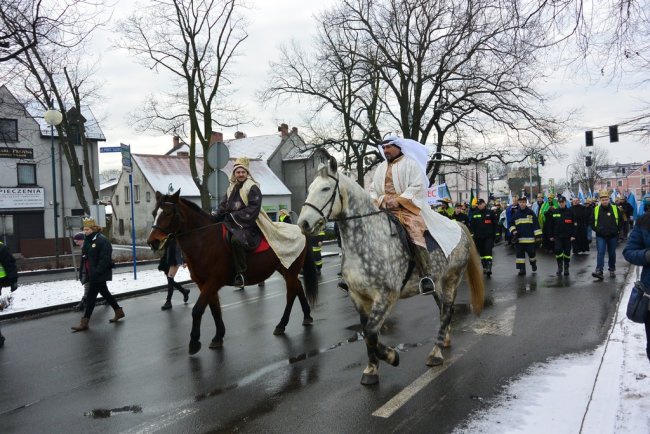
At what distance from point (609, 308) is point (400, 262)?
5.52 meters

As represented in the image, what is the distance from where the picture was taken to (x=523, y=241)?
46.3 feet

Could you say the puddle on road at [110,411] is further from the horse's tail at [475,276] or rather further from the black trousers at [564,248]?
the black trousers at [564,248]

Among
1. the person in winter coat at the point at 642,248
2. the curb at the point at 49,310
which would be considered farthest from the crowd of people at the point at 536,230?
the curb at the point at 49,310

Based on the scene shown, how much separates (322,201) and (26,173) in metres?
39.0

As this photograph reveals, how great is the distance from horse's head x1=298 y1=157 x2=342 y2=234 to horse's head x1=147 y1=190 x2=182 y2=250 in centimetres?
275

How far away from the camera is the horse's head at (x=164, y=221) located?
716 centimetres

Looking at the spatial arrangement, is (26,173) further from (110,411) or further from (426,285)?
(426,285)

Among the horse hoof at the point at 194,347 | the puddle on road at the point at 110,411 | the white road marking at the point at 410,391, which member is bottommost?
the puddle on road at the point at 110,411

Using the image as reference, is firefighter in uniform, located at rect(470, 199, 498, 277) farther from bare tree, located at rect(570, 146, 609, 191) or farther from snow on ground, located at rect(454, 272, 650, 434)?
bare tree, located at rect(570, 146, 609, 191)

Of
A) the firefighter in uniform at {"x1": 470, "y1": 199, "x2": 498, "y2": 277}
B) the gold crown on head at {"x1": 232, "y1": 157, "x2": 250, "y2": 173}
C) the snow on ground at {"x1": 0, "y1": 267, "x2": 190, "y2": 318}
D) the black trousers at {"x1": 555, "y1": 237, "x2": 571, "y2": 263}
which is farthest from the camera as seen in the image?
the firefighter in uniform at {"x1": 470, "y1": 199, "x2": 498, "y2": 277}

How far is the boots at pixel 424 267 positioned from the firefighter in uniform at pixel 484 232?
29.6 feet

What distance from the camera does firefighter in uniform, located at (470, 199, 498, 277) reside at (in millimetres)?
14466

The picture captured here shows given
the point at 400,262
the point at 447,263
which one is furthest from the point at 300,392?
the point at 447,263

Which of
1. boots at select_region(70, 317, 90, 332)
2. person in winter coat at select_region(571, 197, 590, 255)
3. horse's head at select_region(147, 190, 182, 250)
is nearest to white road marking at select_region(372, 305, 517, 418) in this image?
horse's head at select_region(147, 190, 182, 250)
